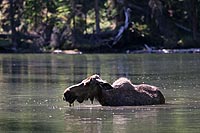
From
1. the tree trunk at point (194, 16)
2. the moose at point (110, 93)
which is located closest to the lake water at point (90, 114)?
the moose at point (110, 93)

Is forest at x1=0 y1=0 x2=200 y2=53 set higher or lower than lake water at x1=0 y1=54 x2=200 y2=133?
higher

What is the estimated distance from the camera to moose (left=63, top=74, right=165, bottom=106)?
28062mm

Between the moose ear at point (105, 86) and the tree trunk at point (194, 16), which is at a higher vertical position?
the tree trunk at point (194, 16)

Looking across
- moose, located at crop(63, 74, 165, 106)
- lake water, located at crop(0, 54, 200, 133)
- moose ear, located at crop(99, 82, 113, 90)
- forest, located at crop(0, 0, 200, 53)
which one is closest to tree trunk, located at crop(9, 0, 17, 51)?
forest, located at crop(0, 0, 200, 53)

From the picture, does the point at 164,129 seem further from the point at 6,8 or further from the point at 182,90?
Result: the point at 6,8

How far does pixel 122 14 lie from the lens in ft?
375

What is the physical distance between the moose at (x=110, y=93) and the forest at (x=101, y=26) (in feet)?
258

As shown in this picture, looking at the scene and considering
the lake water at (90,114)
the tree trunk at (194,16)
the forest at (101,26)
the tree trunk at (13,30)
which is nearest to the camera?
the lake water at (90,114)

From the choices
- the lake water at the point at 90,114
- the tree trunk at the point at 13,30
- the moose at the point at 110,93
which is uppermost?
the tree trunk at the point at 13,30

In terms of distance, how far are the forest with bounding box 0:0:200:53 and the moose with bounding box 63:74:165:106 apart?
3098 inches

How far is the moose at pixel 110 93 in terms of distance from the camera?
28062mm

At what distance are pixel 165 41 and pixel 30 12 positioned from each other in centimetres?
2460

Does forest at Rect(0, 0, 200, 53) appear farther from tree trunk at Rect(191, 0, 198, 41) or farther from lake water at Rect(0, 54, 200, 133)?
lake water at Rect(0, 54, 200, 133)

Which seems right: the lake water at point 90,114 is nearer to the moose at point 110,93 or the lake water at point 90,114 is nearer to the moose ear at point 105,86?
the moose at point 110,93
